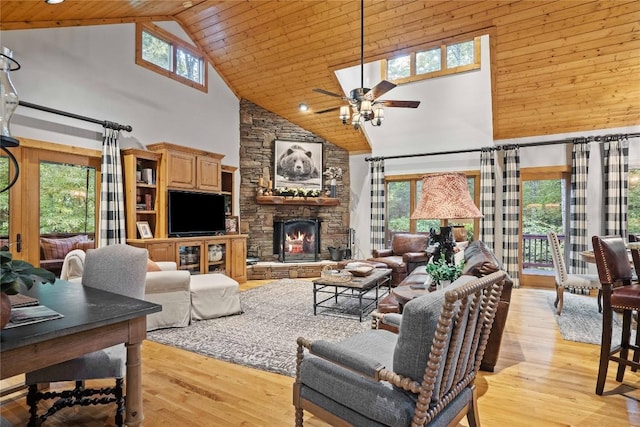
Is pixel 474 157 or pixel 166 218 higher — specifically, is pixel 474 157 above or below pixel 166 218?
above

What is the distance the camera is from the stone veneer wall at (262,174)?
699cm

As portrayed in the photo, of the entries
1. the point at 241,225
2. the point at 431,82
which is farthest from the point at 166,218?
the point at 431,82

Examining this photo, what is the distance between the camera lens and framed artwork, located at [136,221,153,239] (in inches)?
197

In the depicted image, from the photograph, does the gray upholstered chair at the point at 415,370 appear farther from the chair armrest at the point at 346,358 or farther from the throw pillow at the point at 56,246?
the throw pillow at the point at 56,246

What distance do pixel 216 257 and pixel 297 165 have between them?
259 cm

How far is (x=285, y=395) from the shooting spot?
7.91 ft

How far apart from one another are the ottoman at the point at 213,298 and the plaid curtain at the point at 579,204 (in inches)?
211

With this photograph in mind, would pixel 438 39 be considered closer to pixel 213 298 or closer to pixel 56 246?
pixel 213 298

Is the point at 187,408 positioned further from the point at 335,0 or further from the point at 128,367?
the point at 335,0

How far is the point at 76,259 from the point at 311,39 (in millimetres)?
4137

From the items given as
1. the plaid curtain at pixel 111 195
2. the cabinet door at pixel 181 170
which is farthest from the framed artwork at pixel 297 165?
the plaid curtain at pixel 111 195

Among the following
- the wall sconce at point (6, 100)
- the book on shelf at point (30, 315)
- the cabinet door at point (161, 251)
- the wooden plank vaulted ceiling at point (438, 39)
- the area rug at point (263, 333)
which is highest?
the wooden plank vaulted ceiling at point (438, 39)

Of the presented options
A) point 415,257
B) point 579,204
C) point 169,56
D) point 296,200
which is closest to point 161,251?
point 296,200

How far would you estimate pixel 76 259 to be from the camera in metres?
3.23
